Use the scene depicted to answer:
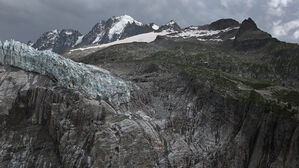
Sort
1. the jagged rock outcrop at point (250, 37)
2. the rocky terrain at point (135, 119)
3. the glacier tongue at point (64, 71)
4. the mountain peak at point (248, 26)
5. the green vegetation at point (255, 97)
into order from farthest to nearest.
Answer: the mountain peak at point (248, 26), the jagged rock outcrop at point (250, 37), the glacier tongue at point (64, 71), the green vegetation at point (255, 97), the rocky terrain at point (135, 119)

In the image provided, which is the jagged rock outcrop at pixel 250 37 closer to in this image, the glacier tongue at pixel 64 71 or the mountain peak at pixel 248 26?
the mountain peak at pixel 248 26

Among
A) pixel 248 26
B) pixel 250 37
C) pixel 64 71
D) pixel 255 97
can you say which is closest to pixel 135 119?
pixel 64 71

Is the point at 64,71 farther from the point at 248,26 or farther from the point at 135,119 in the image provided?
the point at 248,26

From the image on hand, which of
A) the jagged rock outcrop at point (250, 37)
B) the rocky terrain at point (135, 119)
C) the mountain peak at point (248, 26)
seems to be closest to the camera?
the rocky terrain at point (135, 119)

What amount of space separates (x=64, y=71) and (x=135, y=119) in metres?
22.5

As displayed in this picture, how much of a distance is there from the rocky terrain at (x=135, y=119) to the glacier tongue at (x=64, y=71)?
25 cm

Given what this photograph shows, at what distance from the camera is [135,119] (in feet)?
185

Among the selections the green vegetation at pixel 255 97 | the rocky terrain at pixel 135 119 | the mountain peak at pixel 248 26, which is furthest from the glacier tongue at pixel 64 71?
the mountain peak at pixel 248 26

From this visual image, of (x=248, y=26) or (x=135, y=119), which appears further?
(x=248, y=26)

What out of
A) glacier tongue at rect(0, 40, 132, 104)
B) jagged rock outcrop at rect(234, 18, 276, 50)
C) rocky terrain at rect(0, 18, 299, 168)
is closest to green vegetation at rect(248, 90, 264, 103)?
rocky terrain at rect(0, 18, 299, 168)

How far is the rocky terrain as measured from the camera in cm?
4988

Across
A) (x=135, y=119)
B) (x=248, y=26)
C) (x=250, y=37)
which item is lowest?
(x=135, y=119)

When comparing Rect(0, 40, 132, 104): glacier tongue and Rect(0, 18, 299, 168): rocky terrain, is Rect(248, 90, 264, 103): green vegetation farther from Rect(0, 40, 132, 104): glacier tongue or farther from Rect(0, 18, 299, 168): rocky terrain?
Rect(0, 40, 132, 104): glacier tongue

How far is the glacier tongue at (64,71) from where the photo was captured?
206 feet
